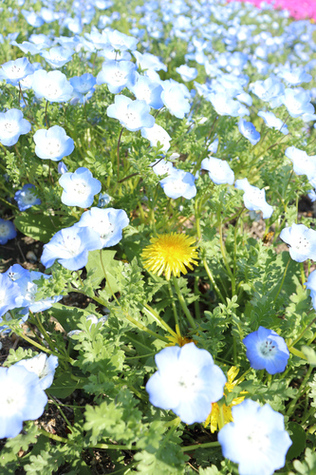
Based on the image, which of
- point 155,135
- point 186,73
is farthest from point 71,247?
point 186,73

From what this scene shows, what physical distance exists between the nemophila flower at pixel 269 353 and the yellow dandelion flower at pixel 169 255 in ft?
1.89

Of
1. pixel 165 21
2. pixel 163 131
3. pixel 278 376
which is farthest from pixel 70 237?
pixel 165 21

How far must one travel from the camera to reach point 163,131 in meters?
1.98

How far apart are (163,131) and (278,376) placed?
51.8 inches

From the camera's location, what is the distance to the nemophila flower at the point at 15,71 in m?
1.97

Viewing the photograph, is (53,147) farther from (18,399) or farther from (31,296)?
(18,399)

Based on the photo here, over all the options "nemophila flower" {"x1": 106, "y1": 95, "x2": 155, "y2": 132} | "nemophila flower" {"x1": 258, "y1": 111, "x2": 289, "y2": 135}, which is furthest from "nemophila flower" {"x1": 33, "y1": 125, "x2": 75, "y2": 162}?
"nemophila flower" {"x1": 258, "y1": 111, "x2": 289, "y2": 135}

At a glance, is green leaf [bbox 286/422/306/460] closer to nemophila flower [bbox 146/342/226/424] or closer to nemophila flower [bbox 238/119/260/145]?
nemophila flower [bbox 146/342/226/424]

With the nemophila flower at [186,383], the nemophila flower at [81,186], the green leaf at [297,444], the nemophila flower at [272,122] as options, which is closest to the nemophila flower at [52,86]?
the nemophila flower at [81,186]

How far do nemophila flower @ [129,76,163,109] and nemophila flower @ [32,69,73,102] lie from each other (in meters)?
0.37

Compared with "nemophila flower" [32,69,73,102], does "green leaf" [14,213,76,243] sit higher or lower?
lower

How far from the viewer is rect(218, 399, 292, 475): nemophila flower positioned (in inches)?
41.9

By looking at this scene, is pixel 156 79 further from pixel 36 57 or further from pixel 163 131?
pixel 36 57

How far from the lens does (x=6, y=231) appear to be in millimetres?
2438
